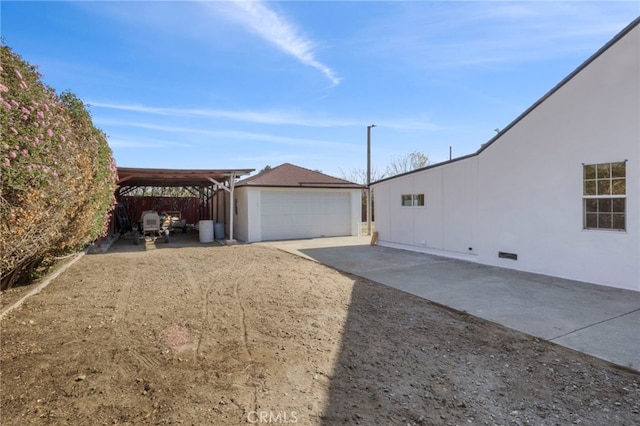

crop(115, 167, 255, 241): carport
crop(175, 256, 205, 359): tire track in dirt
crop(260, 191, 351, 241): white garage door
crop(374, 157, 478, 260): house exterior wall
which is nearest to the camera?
crop(175, 256, 205, 359): tire track in dirt

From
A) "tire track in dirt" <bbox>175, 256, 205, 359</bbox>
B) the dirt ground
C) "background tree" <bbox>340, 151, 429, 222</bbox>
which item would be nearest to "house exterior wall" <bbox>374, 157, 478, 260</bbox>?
the dirt ground

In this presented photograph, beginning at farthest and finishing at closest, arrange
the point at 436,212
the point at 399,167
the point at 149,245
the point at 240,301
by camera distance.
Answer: the point at 399,167 → the point at 149,245 → the point at 436,212 → the point at 240,301

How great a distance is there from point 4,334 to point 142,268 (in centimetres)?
459

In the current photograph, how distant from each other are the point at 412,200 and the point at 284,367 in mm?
9395

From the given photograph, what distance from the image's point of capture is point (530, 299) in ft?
18.9

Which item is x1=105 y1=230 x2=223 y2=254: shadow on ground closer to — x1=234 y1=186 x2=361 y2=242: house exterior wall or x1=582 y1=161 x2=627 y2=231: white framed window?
x1=234 y1=186 x2=361 y2=242: house exterior wall

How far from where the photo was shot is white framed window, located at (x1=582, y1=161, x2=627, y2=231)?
6406 millimetres

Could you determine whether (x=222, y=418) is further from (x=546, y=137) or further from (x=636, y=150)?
(x=546, y=137)

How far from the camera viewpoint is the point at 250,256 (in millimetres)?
10625

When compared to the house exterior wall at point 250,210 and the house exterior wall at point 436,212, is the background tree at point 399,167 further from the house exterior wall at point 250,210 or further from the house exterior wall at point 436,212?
the house exterior wall at point 436,212

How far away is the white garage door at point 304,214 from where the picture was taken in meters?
Answer: 15.5

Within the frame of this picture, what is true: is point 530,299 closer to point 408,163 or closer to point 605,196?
point 605,196

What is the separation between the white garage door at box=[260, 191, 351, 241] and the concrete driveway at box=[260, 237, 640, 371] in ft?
20.3

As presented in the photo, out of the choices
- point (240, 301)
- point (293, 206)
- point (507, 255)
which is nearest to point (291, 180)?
point (293, 206)
